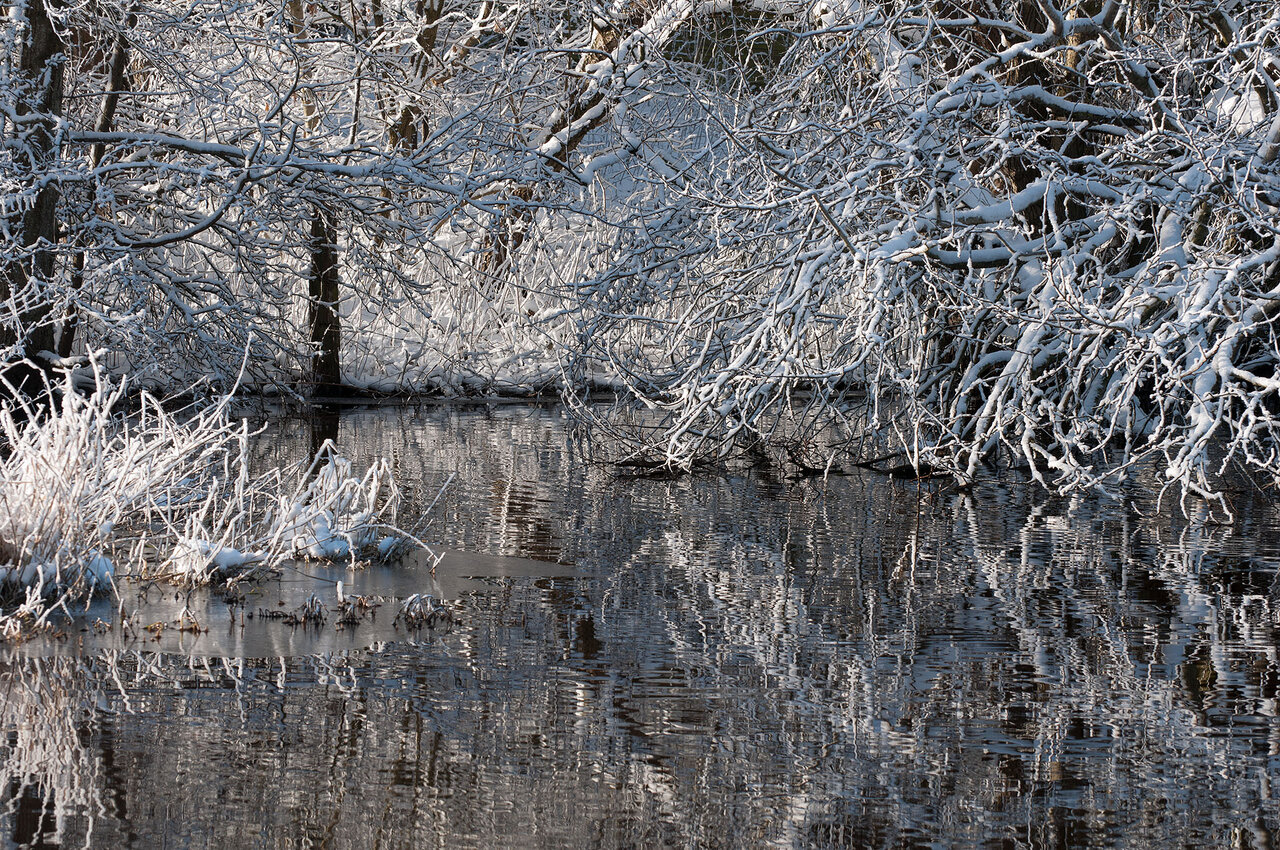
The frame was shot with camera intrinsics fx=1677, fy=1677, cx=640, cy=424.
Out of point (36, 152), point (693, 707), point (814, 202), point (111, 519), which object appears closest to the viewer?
point (693, 707)

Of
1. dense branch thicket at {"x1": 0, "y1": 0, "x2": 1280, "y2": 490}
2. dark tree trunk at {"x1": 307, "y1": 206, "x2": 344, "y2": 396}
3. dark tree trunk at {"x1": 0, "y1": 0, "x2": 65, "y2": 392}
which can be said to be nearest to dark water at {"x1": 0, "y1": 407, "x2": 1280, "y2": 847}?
dense branch thicket at {"x1": 0, "y1": 0, "x2": 1280, "y2": 490}

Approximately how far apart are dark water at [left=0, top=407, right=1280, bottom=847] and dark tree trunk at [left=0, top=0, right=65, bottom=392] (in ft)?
20.8

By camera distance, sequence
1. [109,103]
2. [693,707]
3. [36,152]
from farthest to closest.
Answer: [109,103] < [36,152] < [693,707]

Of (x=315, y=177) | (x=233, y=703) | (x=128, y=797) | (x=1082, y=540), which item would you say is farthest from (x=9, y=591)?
(x=315, y=177)

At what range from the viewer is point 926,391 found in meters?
13.3

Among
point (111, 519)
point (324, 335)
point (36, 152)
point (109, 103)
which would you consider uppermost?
point (109, 103)

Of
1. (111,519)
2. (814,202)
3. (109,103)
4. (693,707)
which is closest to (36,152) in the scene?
(109,103)

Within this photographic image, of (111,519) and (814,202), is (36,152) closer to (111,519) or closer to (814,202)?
(814,202)

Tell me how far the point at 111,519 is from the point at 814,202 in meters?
5.45

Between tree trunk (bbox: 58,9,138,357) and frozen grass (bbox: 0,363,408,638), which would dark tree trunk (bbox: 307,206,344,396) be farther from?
frozen grass (bbox: 0,363,408,638)

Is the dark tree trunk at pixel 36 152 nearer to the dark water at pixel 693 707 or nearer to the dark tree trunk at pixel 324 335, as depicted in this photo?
the dark tree trunk at pixel 324 335

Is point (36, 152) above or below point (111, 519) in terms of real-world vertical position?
above

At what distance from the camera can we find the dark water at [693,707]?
407cm

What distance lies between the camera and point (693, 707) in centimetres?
522
